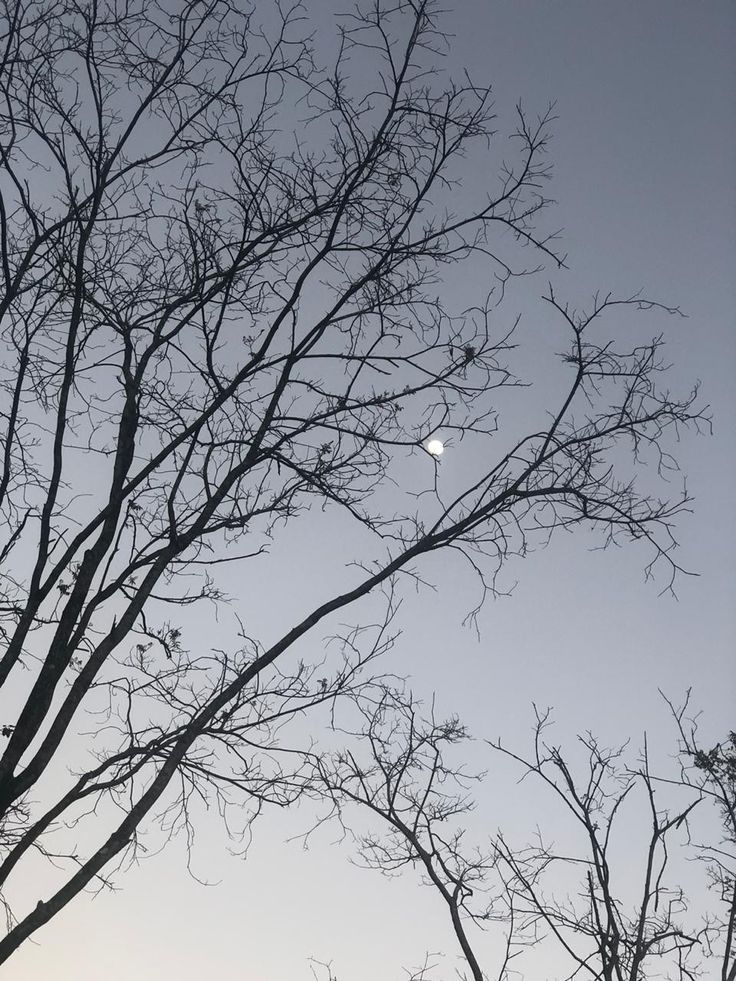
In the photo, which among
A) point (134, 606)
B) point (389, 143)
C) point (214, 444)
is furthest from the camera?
point (389, 143)

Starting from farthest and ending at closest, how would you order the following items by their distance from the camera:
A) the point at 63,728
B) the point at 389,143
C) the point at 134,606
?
1. the point at 389,143
2. the point at 134,606
3. the point at 63,728

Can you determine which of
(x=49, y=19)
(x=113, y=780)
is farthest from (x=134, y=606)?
(x=49, y=19)

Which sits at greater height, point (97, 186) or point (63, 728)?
point (97, 186)

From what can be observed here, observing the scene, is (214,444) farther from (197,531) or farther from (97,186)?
(97,186)

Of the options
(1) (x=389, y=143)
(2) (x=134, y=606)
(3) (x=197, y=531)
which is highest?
(1) (x=389, y=143)

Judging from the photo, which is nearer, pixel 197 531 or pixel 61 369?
pixel 197 531

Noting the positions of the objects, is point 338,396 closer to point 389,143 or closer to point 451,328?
point 451,328

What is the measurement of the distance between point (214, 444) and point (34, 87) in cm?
205

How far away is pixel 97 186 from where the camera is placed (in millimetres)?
4578

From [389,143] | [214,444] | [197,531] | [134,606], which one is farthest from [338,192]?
[134,606]

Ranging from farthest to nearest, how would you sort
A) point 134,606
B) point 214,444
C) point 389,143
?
point 389,143 → point 214,444 → point 134,606

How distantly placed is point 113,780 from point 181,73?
11.8 feet

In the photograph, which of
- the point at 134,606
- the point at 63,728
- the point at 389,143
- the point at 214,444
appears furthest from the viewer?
the point at 389,143

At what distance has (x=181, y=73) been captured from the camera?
4.96 metres
